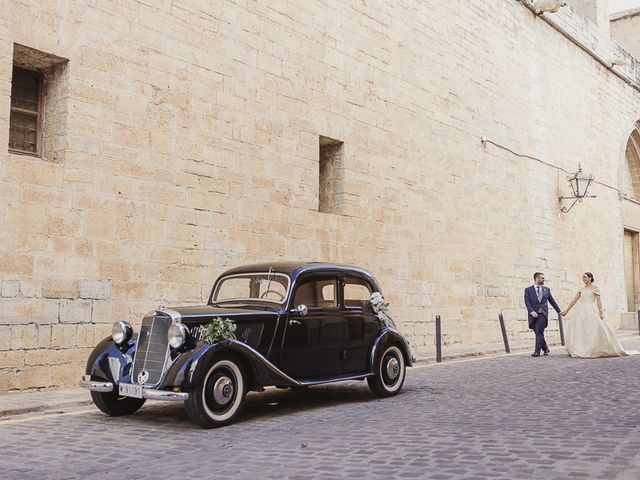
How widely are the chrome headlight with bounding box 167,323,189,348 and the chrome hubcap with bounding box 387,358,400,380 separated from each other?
259cm

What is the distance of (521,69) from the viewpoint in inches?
713

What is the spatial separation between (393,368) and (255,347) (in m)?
2.00

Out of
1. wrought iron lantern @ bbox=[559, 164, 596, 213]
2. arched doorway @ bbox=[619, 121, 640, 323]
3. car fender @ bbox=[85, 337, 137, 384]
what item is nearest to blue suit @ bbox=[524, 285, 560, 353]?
wrought iron lantern @ bbox=[559, 164, 596, 213]

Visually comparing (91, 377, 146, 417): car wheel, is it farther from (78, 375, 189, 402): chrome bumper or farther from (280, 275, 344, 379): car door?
(280, 275, 344, 379): car door

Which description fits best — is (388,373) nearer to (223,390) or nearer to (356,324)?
(356,324)

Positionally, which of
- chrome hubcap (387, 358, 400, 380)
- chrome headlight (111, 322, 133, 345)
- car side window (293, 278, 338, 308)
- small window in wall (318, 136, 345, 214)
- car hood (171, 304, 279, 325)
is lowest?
chrome hubcap (387, 358, 400, 380)

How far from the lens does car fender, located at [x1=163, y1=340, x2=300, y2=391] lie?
212 inches

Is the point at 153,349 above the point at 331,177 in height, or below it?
below

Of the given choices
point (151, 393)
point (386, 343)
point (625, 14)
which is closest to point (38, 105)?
point (151, 393)

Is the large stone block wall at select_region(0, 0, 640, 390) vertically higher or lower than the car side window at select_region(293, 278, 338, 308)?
higher

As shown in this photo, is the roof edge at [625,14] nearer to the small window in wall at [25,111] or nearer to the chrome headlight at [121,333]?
the small window in wall at [25,111]

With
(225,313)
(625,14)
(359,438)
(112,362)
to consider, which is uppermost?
(625,14)

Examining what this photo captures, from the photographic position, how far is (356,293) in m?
7.28

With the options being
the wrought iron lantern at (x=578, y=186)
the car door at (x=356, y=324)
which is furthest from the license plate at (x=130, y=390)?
the wrought iron lantern at (x=578, y=186)
